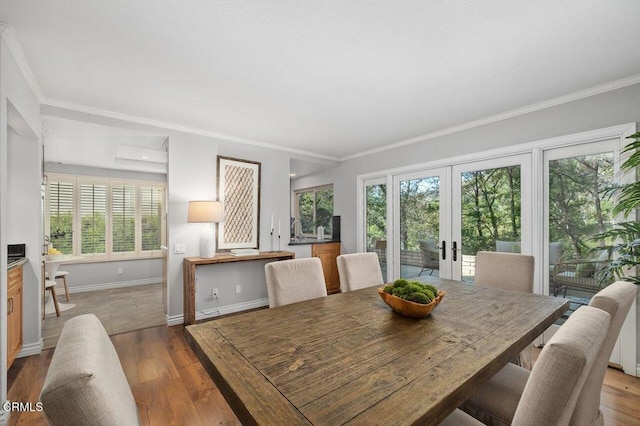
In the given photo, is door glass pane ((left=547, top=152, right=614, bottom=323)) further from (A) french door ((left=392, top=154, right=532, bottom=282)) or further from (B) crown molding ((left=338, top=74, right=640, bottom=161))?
(B) crown molding ((left=338, top=74, right=640, bottom=161))

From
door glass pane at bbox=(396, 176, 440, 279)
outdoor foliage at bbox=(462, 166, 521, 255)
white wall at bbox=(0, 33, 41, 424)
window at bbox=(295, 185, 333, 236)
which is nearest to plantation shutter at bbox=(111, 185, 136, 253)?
window at bbox=(295, 185, 333, 236)

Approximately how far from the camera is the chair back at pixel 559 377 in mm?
707

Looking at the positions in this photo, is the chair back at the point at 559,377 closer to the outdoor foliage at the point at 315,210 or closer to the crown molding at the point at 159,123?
the crown molding at the point at 159,123

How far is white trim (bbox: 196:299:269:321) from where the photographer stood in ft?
12.4

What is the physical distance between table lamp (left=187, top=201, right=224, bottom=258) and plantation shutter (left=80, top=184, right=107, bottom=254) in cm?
327

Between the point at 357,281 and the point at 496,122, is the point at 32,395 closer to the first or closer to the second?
the point at 357,281

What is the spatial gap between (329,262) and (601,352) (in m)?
4.04

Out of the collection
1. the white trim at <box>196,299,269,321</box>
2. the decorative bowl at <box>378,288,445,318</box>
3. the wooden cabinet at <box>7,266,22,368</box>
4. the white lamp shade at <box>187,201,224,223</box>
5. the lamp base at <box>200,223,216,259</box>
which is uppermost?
the white lamp shade at <box>187,201,224,223</box>

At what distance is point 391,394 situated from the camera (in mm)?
896

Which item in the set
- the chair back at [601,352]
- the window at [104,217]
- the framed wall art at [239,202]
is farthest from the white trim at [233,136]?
the window at [104,217]

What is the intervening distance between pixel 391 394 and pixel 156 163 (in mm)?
5703

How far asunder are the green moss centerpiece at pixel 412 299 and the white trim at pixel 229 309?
115 inches

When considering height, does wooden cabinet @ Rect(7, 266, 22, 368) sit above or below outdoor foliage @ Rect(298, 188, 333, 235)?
below

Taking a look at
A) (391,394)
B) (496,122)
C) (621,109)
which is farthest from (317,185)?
(391,394)
